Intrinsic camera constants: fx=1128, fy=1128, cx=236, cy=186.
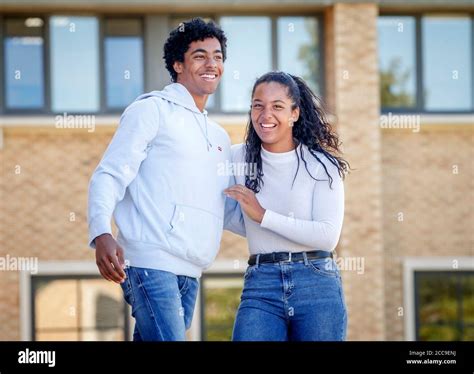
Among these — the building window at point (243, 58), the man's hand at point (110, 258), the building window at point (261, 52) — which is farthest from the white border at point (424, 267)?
the man's hand at point (110, 258)

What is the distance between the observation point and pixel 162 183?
267cm

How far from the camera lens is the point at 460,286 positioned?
5641 mm

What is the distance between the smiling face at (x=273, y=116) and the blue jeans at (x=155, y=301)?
0.40 m

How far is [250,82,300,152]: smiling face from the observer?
2715mm

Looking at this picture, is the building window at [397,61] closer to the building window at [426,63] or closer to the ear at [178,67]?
the building window at [426,63]

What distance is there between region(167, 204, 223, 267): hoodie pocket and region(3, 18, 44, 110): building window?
306cm

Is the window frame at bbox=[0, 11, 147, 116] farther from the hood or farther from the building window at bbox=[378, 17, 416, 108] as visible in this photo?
the hood

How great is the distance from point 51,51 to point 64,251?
101cm

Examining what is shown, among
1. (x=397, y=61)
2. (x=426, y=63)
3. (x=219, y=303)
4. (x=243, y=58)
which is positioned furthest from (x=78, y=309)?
(x=426, y=63)

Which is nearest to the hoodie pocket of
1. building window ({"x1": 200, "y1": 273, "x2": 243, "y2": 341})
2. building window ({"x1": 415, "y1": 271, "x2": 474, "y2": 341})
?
building window ({"x1": 200, "y1": 273, "x2": 243, "y2": 341})

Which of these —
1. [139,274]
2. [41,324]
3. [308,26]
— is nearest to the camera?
[139,274]

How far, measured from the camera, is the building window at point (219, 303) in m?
5.50
